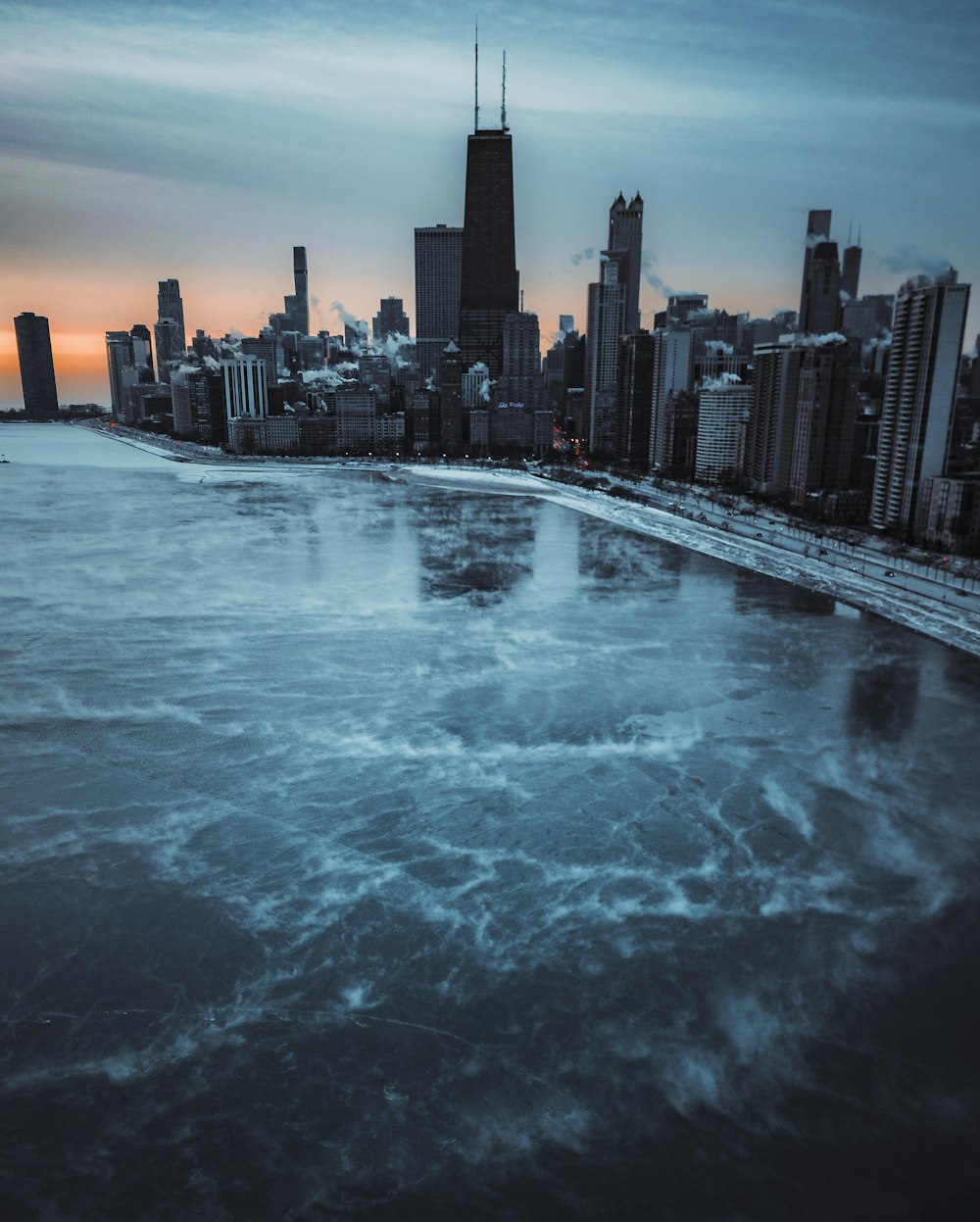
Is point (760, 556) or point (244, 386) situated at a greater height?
point (244, 386)

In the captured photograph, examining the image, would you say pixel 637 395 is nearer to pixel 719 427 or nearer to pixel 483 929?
pixel 719 427

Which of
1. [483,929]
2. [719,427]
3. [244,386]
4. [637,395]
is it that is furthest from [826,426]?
[244,386]

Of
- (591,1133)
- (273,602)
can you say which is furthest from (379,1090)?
(273,602)

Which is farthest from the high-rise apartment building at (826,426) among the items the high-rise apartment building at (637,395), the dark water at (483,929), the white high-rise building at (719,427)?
the dark water at (483,929)

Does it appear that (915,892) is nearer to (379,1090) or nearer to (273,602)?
(379,1090)

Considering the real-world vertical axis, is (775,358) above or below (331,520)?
above

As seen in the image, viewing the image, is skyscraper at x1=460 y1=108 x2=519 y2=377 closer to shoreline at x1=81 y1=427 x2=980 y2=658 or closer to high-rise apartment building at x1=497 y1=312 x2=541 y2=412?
high-rise apartment building at x1=497 y1=312 x2=541 y2=412

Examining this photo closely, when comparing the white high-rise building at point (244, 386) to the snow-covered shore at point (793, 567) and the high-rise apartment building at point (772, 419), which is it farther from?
the high-rise apartment building at point (772, 419)
